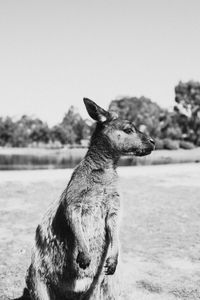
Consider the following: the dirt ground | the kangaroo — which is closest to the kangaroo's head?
the kangaroo

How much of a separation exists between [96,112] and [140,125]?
7876 centimetres

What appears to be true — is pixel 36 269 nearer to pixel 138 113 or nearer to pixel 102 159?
pixel 102 159

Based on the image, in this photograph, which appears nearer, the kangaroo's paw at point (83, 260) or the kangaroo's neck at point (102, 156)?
the kangaroo's paw at point (83, 260)

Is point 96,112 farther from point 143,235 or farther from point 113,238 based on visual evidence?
point 143,235

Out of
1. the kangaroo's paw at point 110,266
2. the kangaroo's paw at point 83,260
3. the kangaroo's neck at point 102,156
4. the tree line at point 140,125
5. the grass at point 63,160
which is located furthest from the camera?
the tree line at point 140,125

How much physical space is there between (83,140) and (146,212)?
90.2 metres

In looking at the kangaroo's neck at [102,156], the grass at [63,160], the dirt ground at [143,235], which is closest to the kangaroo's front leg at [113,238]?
the kangaroo's neck at [102,156]

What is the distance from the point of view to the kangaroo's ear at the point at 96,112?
3463mm

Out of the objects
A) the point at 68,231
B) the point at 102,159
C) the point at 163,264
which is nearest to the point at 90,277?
the point at 68,231

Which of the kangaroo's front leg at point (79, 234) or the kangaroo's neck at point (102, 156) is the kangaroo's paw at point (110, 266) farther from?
the kangaroo's neck at point (102, 156)

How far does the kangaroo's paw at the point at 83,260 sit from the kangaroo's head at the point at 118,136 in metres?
0.96

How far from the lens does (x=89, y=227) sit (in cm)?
350

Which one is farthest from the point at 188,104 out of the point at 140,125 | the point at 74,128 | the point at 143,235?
the point at 143,235

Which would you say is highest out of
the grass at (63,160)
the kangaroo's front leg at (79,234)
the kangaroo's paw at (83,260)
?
the kangaroo's front leg at (79,234)
